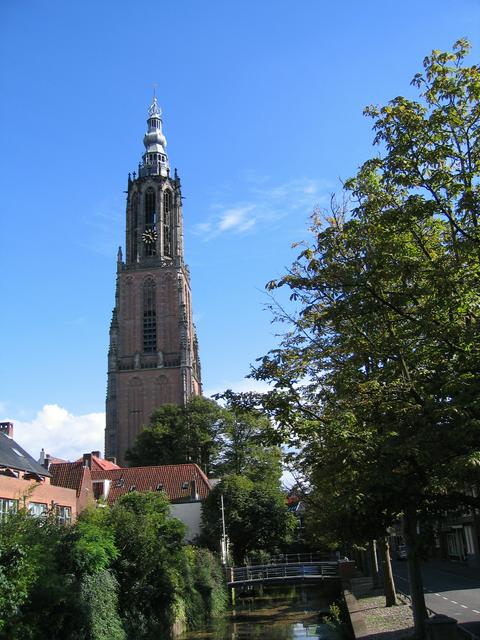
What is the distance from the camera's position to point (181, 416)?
72562 mm

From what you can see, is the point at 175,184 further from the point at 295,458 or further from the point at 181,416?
the point at 295,458

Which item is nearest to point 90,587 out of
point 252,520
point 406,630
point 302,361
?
point 406,630

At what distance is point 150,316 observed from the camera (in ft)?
297

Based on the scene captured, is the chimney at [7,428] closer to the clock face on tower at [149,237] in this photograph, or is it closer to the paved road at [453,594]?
the paved road at [453,594]

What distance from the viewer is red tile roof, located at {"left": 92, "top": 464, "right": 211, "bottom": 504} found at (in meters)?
51.3

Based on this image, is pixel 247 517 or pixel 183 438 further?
pixel 183 438

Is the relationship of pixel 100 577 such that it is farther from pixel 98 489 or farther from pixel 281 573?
pixel 98 489

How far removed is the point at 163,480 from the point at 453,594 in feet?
97.2

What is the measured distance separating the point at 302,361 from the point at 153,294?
260 ft


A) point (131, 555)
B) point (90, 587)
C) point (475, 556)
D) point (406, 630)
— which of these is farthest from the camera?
point (475, 556)

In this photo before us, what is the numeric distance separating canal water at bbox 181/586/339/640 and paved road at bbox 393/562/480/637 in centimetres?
441

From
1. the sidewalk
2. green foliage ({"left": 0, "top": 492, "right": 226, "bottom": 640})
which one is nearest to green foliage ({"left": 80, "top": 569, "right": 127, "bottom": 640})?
green foliage ({"left": 0, "top": 492, "right": 226, "bottom": 640})

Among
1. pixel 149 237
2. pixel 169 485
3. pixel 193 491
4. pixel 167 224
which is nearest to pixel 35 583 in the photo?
pixel 193 491

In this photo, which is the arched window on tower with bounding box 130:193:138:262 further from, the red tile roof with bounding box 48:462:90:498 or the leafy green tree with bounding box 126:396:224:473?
the red tile roof with bounding box 48:462:90:498
